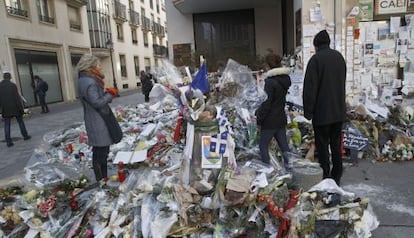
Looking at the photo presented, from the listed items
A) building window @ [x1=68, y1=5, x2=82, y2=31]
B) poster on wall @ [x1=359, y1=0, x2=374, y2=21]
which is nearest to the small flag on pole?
poster on wall @ [x1=359, y1=0, x2=374, y2=21]

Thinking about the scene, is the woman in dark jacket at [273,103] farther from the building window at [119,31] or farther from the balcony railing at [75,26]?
the building window at [119,31]

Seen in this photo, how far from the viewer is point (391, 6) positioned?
598 centimetres

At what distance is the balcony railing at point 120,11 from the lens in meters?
27.5

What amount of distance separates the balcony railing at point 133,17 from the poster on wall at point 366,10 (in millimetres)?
27489

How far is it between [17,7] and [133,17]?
674 inches

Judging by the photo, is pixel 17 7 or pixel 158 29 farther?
pixel 158 29

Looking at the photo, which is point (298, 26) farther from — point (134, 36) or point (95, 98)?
point (134, 36)

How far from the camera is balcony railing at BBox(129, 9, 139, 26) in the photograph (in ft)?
101

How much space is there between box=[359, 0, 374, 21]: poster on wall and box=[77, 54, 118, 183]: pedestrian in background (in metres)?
4.85

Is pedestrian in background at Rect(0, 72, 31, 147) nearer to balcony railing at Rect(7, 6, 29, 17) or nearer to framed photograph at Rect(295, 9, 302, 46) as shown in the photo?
framed photograph at Rect(295, 9, 302, 46)

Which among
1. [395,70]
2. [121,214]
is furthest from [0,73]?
[395,70]

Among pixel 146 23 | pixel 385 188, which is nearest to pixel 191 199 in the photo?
pixel 385 188

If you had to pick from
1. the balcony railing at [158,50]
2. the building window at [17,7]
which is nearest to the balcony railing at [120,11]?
the balcony railing at [158,50]

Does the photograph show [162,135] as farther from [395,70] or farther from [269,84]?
[395,70]
